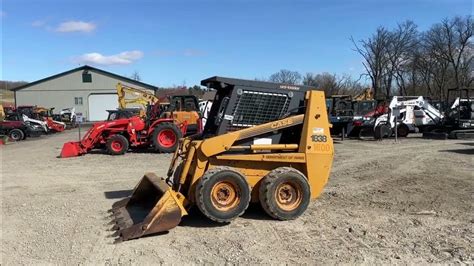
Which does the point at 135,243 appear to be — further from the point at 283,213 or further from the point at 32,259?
the point at 283,213

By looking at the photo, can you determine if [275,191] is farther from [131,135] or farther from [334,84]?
[334,84]

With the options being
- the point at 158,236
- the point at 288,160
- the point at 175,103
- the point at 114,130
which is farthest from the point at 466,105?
the point at 158,236

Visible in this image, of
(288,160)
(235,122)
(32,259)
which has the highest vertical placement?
(235,122)

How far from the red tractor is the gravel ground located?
5.54 metres

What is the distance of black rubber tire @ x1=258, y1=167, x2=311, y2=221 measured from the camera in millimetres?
7289

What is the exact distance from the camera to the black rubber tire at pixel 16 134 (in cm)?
2930

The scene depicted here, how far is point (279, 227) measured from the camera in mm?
7082

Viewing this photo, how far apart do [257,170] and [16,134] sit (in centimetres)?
2552

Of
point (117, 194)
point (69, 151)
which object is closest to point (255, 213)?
point (117, 194)

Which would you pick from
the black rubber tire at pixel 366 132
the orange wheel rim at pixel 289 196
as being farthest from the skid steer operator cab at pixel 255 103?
the black rubber tire at pixel 366 132

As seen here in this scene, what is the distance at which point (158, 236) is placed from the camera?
667 centimetres

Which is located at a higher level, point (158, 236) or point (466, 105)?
point (466, 105)

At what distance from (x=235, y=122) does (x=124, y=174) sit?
587cm

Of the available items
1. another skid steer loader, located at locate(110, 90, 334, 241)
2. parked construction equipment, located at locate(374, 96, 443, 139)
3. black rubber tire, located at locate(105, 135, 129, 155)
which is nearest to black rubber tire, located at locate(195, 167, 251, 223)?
another skid steer loader, located at locate(110, 90, 334, 241)
